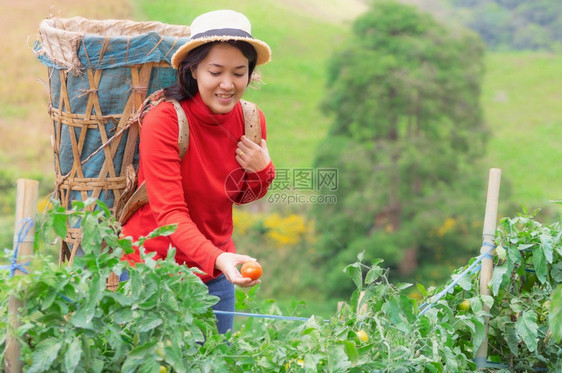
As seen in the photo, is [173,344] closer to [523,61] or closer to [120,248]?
[120,248]

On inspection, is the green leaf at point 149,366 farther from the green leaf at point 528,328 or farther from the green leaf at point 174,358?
the green leaf at point 528,328

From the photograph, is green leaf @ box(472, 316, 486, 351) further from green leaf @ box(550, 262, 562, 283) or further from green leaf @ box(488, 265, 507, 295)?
green leaf @ box(550, 262, 562, 283)

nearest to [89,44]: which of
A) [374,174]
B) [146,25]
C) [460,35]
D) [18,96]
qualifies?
[146,25]

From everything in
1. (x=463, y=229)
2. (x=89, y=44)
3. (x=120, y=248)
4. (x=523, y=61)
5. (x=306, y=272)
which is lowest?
(x=306, y=272)

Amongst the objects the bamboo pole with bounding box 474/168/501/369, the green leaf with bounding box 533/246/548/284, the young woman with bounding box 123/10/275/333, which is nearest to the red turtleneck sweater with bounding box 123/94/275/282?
the young woman with bounding box 123/10/275/333

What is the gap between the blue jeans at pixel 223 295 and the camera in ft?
6.22

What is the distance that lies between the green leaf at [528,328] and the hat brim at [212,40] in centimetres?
94

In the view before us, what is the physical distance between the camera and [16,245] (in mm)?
1304

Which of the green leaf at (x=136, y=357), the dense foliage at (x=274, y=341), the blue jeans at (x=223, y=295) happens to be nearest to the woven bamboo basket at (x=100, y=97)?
the blue jeans at (x=223, y=295)

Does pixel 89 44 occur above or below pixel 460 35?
below

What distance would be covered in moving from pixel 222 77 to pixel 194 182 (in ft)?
0.90

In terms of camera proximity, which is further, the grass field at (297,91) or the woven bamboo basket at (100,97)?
the grass field at (297,91)

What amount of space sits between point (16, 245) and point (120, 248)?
0.19 m

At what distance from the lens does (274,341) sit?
166cm
